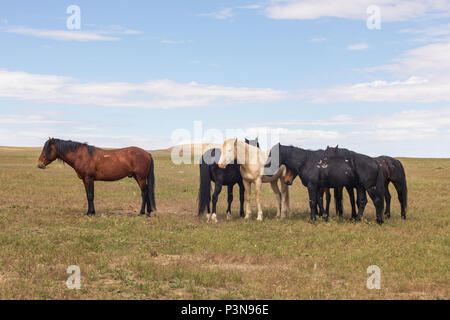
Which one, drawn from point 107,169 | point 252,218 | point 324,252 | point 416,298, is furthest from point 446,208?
point 107,169

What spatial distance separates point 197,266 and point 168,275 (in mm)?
950

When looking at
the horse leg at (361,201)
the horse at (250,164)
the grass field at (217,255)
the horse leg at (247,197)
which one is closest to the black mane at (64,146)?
the grass field at (217,255)

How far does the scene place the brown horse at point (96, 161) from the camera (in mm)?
14758

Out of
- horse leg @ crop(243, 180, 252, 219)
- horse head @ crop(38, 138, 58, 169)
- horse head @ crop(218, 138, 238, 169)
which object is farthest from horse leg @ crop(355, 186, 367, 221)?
horse head @ crop(38, 138, 58, 169)

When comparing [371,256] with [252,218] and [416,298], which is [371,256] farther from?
[252,218]

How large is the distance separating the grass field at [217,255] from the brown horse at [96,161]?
147cm

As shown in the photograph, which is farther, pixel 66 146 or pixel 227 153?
pixel 66 146

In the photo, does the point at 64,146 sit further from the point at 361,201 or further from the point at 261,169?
the point at 361,201

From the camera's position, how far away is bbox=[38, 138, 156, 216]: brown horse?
14758 mm

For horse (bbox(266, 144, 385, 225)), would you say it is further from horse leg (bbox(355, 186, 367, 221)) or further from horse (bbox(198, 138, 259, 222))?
horse (bbox(198, 138, 259, 222))

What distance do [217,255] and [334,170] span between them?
6040 millimetres

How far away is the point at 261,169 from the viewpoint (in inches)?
564

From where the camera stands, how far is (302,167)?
45.8 feet

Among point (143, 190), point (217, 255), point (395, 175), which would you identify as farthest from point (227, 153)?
point (395, 175)
